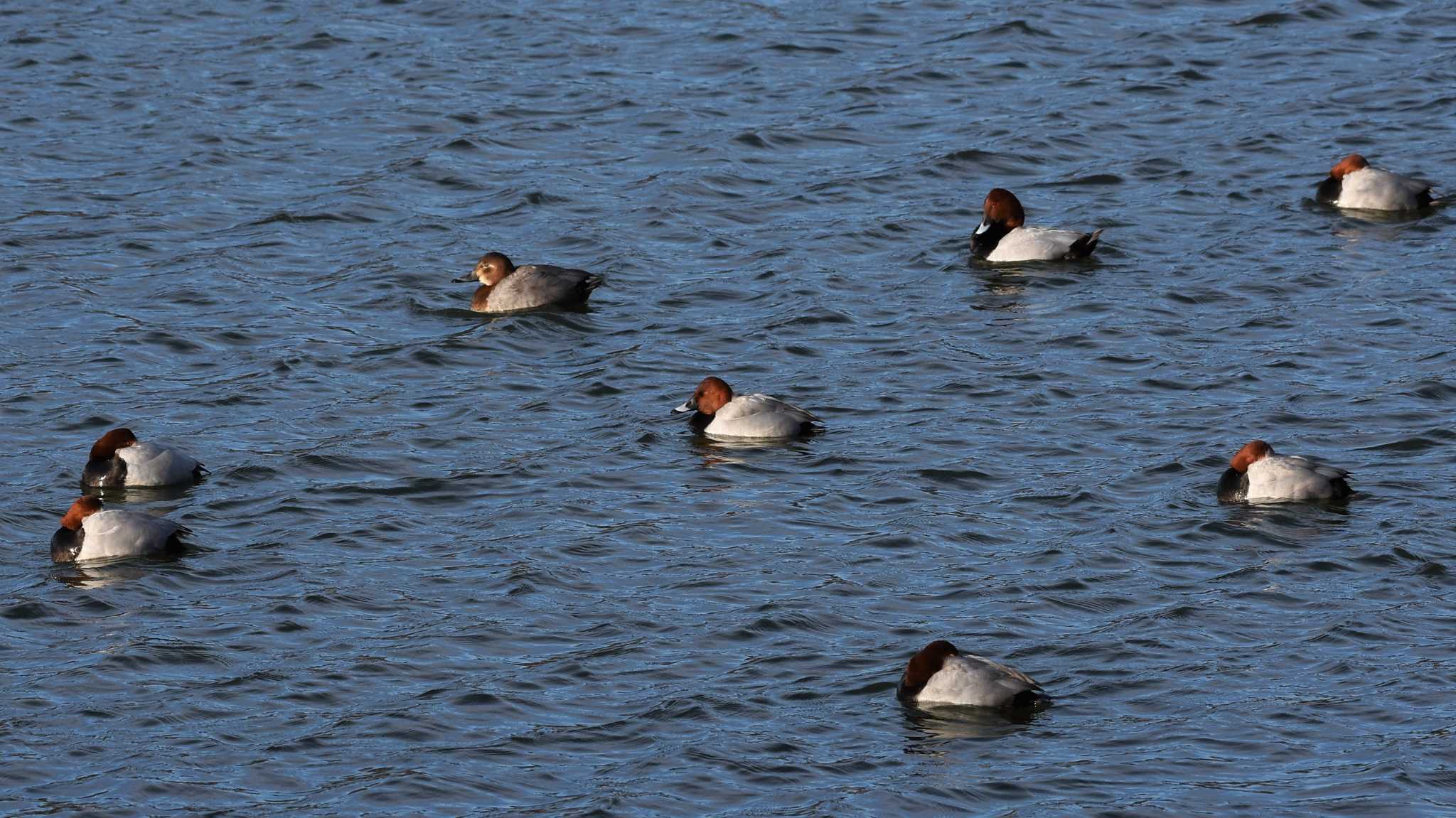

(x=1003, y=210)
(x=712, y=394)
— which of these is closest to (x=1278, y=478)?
(x=712, y=394)

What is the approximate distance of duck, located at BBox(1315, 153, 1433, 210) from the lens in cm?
2138

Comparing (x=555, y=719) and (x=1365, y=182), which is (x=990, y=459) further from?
(x=1365, y=182)

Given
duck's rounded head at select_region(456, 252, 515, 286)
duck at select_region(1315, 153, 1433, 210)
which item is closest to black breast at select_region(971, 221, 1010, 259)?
duck at select_region(1315, 153, 1433, 210)

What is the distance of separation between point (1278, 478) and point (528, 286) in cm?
738

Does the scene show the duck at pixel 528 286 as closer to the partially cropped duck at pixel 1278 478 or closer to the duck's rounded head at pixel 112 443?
the duck's rounded head at pixel 112 443

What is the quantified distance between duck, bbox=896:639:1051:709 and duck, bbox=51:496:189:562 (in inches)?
209

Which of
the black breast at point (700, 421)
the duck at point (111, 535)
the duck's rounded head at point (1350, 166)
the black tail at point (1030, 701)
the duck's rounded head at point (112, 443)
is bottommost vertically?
the black tail at point (1030, 701)

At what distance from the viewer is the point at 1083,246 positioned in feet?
67.9

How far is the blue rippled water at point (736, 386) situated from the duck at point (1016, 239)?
20 centimetres

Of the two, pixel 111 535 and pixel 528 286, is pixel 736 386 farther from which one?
pixel 111 535

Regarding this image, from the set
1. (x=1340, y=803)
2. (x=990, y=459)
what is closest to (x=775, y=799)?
(x=1340, y=803)

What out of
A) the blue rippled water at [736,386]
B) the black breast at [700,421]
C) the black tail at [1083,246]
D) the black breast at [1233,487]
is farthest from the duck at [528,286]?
the black breast at [1233,487]

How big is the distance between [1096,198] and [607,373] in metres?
6.58

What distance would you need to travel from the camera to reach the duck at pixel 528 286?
19625mm
